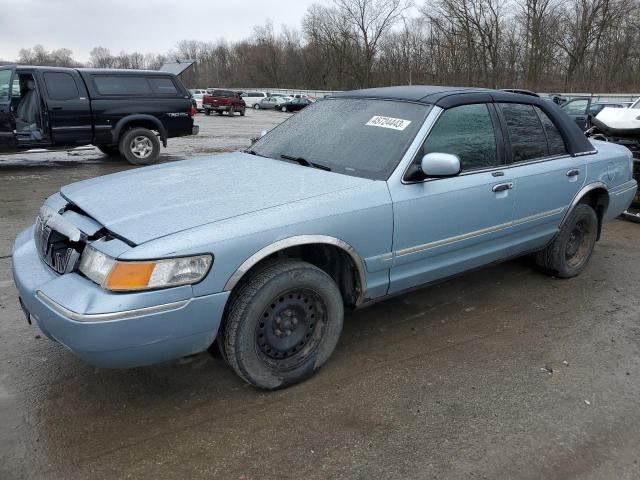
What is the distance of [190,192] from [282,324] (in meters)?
0.93

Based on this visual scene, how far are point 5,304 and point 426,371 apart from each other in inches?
125

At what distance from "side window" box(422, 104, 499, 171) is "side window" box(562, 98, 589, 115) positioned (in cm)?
1395

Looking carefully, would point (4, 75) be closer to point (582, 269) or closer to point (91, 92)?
point (91, 92)

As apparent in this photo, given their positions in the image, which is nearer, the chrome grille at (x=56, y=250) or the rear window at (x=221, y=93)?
the chrome grille at (x=56, y=250)

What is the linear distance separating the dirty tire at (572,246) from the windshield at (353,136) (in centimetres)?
195

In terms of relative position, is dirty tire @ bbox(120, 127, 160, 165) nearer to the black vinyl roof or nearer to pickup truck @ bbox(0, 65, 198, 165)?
pickup truck @ bbox(0, 65, 198, 165)

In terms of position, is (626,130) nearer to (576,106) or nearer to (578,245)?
(578,245)

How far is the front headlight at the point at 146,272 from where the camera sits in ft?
7.72

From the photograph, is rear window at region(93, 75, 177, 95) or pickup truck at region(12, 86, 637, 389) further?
rear window at region(93, 75, 177, 95)

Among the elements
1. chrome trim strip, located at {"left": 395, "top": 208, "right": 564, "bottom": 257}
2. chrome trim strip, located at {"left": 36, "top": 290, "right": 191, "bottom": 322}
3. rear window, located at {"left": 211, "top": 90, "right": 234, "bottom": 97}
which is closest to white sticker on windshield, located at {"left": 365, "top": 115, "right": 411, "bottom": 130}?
chrome trim strip, located at {"left": 395, "top": 208, "right": 564, "bottom": 257}

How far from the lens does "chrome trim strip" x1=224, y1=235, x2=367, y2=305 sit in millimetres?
2587

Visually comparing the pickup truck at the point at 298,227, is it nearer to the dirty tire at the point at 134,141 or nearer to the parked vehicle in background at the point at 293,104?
the dirty tire at the point at 134,141

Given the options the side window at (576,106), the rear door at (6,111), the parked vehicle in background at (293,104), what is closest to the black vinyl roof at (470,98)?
the rear door at (6,111)

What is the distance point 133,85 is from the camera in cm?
1056
